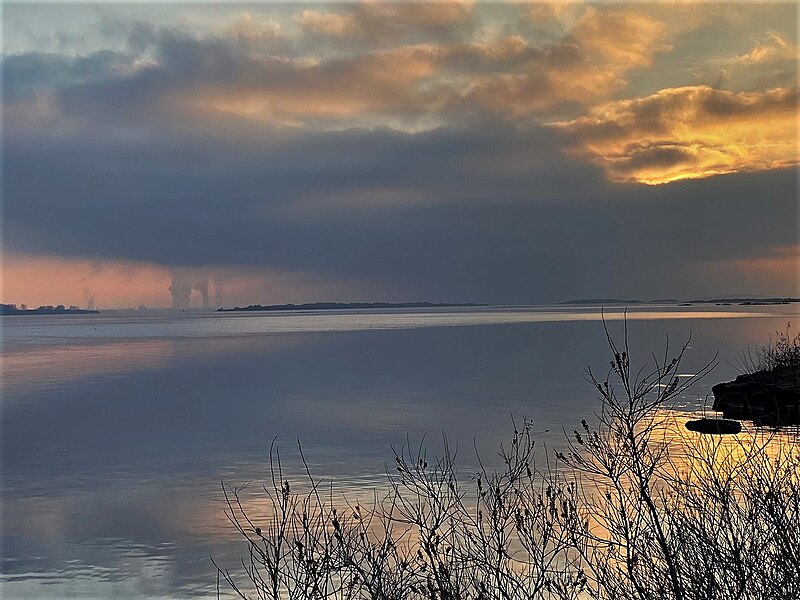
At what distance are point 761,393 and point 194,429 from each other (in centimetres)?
1987

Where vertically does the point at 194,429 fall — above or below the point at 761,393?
below

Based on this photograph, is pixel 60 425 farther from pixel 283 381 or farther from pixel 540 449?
pixel 540 449

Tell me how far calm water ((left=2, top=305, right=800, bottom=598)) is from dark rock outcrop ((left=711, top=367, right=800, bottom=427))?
1.33 metres

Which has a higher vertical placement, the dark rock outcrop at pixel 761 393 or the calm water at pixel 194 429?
the dark rock outcrop at pixel 761 393

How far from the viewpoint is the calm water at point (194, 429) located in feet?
51.0

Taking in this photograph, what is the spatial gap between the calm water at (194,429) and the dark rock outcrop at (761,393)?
1.33 metres

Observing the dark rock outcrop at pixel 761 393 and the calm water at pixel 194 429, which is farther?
the dark rock outcrop at pixel 761 393

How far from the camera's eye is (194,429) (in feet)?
102

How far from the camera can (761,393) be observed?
27.5m

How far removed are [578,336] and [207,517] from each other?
71.1 metres

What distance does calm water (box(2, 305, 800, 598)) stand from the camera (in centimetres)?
1555

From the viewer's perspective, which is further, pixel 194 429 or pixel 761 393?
pixel 194 429

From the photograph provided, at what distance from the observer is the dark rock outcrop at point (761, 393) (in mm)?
25875

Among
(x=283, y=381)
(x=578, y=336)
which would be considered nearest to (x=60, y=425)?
(x=283, y=381)
